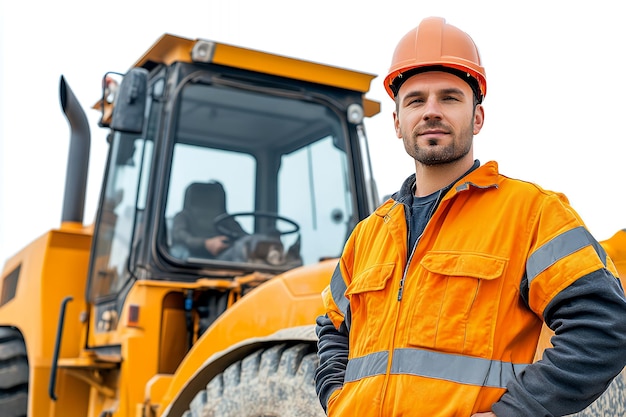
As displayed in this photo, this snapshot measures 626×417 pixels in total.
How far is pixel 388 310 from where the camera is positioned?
1795mm

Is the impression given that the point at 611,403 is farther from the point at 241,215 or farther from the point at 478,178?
the point at 241,215

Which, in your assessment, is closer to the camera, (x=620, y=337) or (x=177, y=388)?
(x=620, y=337)

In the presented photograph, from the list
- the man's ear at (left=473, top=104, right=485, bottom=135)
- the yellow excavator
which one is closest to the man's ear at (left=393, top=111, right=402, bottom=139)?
the man's ear at (left=473, top=104, right=485, bottom=135)

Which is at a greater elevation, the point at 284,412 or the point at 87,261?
the point at 87,261

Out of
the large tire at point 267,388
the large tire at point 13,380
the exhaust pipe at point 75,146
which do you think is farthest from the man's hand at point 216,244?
the large tire at point 13,380

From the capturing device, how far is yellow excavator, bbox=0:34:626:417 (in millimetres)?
3980

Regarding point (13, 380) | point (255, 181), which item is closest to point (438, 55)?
point (255, 181)

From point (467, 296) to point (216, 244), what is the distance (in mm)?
2628

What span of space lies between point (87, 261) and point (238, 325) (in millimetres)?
2334

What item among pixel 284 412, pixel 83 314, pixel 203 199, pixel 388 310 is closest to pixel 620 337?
pixel 388 310

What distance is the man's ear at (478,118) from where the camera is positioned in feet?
6.27

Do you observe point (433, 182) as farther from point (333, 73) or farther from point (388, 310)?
point (333, 73)

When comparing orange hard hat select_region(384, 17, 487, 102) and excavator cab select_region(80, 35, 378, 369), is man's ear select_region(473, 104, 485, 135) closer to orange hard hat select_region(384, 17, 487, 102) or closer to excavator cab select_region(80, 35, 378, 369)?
orange hard hat select_region(384, 17, 487, 102)

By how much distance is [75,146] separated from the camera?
5.05 m
